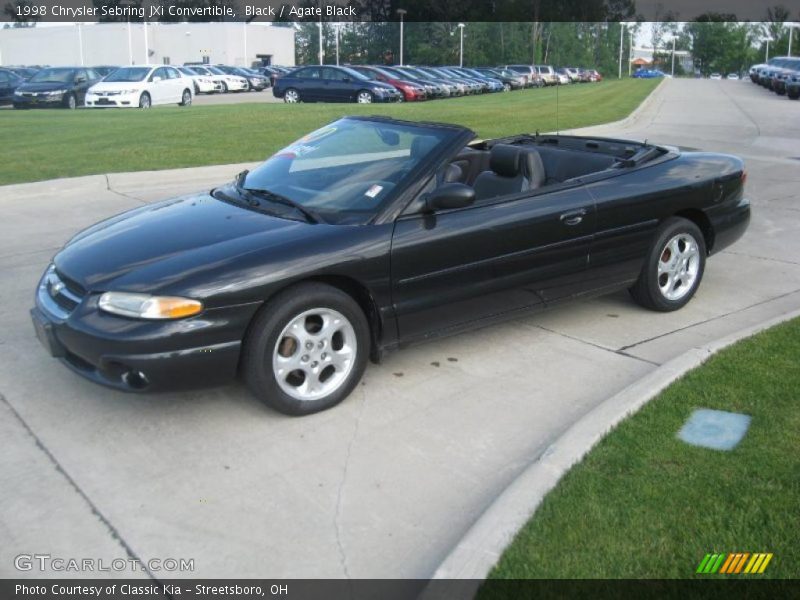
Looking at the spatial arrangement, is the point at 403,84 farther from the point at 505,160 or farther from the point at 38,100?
the point at 505,160

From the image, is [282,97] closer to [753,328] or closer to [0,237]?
[0,237]

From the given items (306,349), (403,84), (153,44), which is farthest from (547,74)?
(306,349)

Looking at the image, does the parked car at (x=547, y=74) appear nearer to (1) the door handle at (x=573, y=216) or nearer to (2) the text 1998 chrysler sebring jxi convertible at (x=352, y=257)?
(2) the text 1998 chrysler sebring jxi convertible at (x=352, y=257)

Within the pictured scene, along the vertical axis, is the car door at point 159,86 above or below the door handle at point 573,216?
above

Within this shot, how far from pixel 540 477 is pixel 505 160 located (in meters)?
2.49

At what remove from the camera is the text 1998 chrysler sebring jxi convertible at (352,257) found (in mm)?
4031

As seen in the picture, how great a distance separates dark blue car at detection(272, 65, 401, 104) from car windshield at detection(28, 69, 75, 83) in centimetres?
730

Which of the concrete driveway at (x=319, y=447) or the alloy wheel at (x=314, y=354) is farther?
the alloy wheel at (x=314, y=354)

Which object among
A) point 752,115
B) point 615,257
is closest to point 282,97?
point 752,115

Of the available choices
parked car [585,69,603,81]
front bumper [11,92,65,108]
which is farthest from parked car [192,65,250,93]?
parked car [585,69,603,81]

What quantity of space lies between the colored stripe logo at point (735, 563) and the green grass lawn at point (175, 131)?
9.95 metres

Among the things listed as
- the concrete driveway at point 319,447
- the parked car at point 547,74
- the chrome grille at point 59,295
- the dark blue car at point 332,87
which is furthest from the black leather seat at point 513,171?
the parked car at point 547,74

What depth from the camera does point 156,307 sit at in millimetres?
3955

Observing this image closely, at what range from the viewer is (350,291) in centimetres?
451
